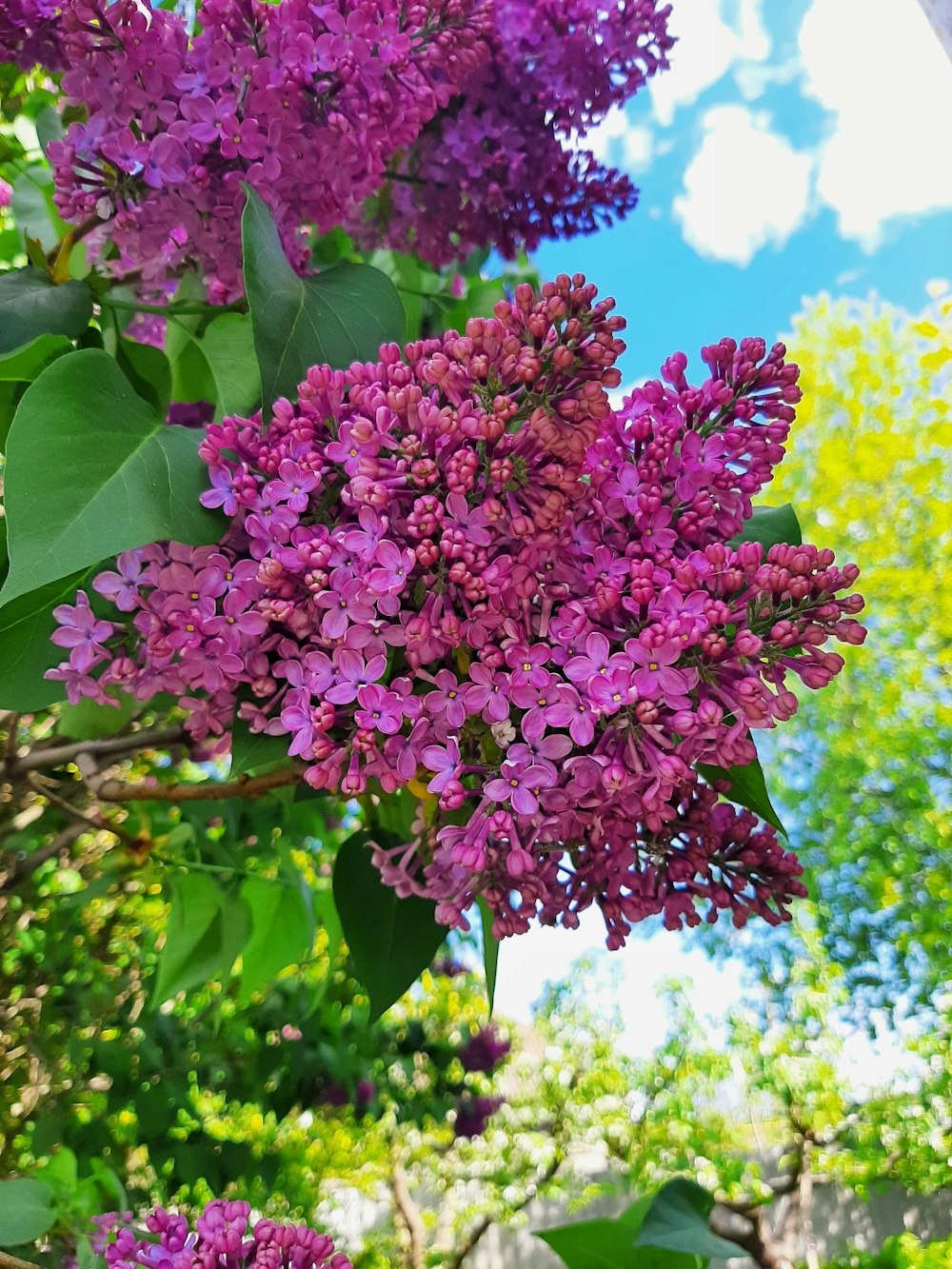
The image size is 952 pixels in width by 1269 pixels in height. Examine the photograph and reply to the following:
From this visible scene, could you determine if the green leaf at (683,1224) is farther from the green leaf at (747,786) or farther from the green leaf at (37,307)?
the green leaf at (37,307)

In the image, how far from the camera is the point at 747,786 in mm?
391

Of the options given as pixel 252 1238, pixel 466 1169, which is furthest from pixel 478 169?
pixel 466 1169

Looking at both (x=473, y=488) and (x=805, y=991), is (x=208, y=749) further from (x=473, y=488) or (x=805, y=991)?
(x=805, y=991)

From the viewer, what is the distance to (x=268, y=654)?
36 cm

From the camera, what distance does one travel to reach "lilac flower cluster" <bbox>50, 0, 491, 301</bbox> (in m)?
0.41

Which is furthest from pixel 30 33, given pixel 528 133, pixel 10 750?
pixel 10 750

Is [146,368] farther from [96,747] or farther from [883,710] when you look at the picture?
[883,710]

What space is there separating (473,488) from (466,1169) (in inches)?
191

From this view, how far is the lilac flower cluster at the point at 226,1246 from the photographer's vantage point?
40 cm

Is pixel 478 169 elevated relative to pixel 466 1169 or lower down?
elevated

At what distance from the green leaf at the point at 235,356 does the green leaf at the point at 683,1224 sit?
1.55 ft

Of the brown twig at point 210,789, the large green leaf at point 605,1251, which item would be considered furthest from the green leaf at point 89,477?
the large green leaf at point 605,1251

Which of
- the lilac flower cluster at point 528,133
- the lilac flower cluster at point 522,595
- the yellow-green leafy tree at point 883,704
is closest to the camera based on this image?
the lilac flower cluster at point 522,595

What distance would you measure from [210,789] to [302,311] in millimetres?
228
